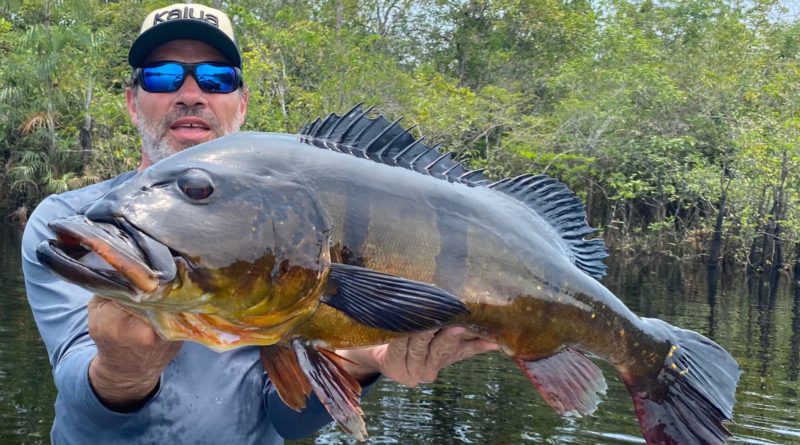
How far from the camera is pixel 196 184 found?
2.02 m

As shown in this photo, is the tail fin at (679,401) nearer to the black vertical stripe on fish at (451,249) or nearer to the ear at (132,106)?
the black vertical stripe on fish at (451,249)

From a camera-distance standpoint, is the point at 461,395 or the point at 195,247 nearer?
the point at 195,247

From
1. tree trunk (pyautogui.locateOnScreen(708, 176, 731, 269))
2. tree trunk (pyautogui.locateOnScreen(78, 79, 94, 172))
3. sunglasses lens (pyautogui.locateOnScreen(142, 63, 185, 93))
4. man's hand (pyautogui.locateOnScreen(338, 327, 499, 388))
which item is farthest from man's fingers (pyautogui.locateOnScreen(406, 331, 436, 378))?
tree trunk (pyautogui.locateOnScreen(78, 79, 94, 172))

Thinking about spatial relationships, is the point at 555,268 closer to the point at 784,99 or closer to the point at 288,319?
the point at 288,319

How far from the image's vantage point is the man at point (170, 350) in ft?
7.82

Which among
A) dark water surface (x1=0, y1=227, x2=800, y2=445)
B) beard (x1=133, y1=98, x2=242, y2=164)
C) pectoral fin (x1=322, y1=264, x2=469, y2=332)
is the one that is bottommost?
dark water surface (x1=0, y1=227, x2=800, y2=445)

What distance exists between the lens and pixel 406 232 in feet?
7.29

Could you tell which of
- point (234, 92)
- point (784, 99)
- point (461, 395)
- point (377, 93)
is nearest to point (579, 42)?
point (784, 99)

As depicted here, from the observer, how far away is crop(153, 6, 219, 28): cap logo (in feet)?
10.8

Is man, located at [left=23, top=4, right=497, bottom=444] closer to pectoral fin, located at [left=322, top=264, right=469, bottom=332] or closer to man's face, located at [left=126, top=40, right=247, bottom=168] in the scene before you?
man's face, located at [left=126, top=40, right=247, bottom=168]

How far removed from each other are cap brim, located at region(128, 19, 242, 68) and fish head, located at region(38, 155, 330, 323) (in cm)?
134

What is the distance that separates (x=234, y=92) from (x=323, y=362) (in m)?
1.55

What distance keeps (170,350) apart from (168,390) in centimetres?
60

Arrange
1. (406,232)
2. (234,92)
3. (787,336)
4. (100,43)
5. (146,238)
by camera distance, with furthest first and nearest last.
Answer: (100,43) < (787,336) < (234,92) < (406,232) < (146,238)
